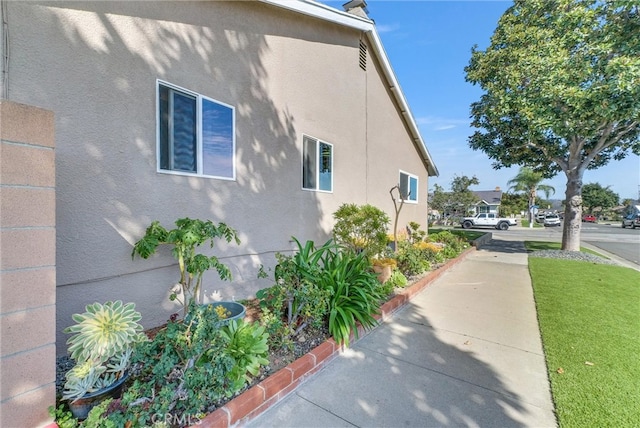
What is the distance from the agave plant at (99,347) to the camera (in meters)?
2.04

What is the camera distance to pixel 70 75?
290 centimetres

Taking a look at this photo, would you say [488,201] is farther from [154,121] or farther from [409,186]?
[154,121]

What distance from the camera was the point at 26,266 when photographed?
1.81m

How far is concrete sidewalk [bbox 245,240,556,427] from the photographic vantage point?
2.46 meters

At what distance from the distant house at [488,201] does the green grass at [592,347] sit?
39.1 m

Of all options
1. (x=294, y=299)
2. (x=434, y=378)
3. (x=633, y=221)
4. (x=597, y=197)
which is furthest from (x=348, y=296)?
(x=597, y=197)

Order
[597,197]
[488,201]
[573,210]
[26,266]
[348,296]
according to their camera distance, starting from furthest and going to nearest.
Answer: [597,197] → [488,201] → [573,210] → [348,296] → [26,266]

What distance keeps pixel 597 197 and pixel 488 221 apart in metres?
45.5

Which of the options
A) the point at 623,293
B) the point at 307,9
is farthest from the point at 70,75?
the point at 623,293

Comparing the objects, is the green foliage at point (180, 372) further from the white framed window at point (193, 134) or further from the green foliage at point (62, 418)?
the white framed window at point (193, 134)

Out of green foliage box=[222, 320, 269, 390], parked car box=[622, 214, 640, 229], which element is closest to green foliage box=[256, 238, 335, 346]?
green foliage box=[222, 320, 269, 390]

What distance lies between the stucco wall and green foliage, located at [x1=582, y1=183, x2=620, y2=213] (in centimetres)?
7446

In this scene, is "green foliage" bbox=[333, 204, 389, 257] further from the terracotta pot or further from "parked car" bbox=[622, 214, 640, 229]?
"parked car" bbox=[622, 214, 640, 229]

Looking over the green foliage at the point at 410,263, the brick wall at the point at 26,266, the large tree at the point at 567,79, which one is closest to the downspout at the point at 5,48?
the brick wall at the point at 26,266
